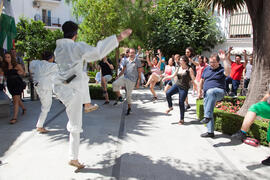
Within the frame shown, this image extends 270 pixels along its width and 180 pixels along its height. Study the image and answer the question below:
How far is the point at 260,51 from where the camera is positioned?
17.9 feet

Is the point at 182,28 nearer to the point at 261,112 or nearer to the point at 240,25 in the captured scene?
the point at 240,25

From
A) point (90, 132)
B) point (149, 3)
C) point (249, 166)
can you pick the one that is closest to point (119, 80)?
point (90, 132)

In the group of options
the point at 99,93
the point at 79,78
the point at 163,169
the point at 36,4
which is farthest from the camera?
the point at 36,4

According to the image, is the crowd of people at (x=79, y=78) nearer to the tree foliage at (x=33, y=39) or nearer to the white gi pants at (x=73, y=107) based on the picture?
the white gi pants at (x=73, y=107)

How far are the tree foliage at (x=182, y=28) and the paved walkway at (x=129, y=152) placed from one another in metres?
9.96

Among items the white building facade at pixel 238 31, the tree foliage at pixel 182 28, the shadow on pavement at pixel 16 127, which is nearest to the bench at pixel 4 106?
the shadow on pavement at pixel 16 127

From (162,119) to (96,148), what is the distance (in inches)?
103

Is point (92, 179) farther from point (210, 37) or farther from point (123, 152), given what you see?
point (210, 37)

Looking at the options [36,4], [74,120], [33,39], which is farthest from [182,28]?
[36,4]

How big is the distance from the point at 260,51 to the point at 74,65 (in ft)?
14.9

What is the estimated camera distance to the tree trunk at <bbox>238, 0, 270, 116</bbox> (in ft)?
17.4

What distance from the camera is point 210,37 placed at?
49.4 feet

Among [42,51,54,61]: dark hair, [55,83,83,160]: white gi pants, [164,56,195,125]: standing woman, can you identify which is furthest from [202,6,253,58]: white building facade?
[55,83,83,160]: white gi pants

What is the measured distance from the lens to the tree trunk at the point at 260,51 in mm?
5297
